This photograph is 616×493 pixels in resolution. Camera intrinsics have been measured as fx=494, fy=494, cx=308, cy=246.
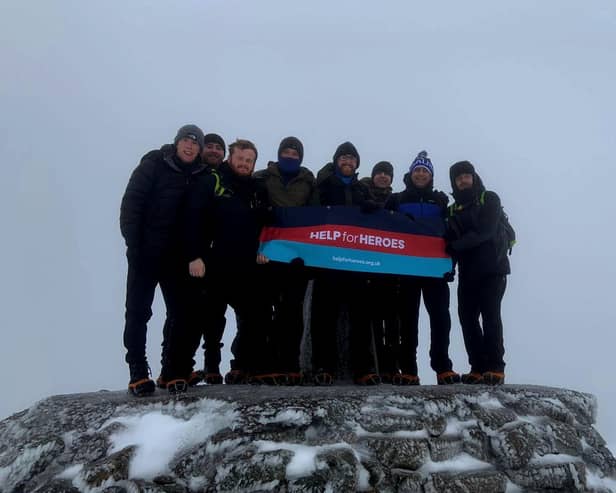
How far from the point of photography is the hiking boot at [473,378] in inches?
224

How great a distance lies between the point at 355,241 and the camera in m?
5.71

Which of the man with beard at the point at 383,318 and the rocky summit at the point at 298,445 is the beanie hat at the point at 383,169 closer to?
the man with beard at the point at 383,318

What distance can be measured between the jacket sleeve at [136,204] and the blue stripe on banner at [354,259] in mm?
1325

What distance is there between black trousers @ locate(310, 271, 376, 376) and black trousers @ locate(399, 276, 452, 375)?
497 millimetres

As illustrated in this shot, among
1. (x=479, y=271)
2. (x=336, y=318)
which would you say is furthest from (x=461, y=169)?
(x=336, y=318)

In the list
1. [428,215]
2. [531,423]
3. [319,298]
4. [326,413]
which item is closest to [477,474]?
[531,423]

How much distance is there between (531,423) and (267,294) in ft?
9.30

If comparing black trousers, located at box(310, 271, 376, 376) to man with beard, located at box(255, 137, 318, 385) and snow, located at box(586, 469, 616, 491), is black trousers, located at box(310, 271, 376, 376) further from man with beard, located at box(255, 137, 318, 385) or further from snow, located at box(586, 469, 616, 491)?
snow, located at box(586, 469, 616, 491)

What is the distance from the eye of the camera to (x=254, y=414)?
12.7 ft

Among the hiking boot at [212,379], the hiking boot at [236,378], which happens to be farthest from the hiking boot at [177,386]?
the hiking boot at [212,379]

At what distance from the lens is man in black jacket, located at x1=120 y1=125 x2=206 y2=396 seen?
4.84m

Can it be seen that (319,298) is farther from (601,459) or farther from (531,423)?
(601,459)

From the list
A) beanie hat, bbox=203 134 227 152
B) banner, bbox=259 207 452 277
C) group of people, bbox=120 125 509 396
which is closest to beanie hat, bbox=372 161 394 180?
group of people, bbox=120 125 509 396

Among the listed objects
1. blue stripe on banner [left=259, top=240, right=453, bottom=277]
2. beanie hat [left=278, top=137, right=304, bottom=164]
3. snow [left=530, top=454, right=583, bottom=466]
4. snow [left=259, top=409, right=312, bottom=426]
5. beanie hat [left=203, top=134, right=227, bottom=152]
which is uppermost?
beanie hat [left=203, top=134, right=227, bottom=152]
